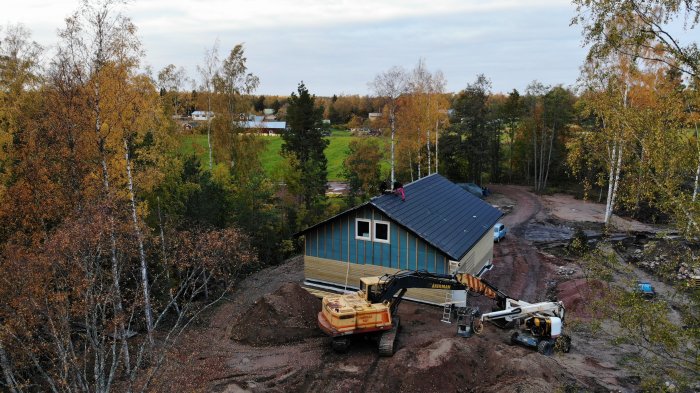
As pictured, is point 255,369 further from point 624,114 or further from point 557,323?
point 624,114

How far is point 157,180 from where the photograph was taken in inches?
715

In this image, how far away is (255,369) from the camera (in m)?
16.8

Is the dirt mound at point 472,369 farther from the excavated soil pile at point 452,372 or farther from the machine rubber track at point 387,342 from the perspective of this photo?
the machine rubber track at point 387,342

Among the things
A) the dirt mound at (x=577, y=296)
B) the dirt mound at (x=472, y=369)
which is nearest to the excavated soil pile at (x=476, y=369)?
the dirt mound at (x=472, y=369)

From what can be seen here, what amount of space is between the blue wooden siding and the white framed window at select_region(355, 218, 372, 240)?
0.15 metres

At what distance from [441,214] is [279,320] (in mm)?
9576

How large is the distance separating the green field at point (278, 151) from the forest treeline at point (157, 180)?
1.81m

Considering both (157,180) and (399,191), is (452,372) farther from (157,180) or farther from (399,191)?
(157,180)

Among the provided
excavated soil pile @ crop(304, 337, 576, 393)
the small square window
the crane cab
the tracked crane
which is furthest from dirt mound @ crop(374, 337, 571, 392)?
the small square window

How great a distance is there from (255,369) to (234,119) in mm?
22429

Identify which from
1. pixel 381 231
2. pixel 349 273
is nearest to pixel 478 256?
pixel 381 231

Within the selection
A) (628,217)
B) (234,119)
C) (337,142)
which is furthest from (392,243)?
(337,142)

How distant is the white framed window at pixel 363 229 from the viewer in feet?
70.6

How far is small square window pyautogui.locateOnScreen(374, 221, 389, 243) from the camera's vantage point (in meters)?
21.2
